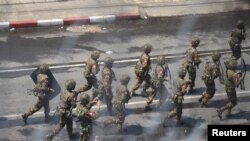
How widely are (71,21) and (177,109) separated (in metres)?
7.71

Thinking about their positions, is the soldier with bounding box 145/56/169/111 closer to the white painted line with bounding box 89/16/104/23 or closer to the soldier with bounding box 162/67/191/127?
the soldier with bounding box 162/67/191/127

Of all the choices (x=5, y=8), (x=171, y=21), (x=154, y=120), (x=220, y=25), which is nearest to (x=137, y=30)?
(x=171, y=21)

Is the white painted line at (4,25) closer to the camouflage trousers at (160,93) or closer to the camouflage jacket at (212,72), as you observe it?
the camouflage trousers at (160,93)

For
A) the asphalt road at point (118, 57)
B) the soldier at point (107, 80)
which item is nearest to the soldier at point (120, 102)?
the asphalt road at point (118, 57)

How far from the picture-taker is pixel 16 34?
19.1m

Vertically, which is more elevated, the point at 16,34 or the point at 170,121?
the point at 16,34

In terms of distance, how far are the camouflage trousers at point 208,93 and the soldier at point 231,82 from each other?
20.8 inches

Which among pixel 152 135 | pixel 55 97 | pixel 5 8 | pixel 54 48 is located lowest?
pixel 152 135

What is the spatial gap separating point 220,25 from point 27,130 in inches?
384

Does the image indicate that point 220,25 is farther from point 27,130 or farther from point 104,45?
point 27,130

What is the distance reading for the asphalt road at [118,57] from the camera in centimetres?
1351

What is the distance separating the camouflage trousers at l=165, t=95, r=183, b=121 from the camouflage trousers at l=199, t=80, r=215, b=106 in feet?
3.82

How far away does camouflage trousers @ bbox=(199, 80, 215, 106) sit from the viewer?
46.6 ft

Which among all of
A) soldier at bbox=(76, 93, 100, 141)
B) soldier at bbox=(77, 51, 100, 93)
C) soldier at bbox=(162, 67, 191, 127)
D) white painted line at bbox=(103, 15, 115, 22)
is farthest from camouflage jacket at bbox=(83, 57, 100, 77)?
white painted line at bbox=(103, 15, 115, 22)
